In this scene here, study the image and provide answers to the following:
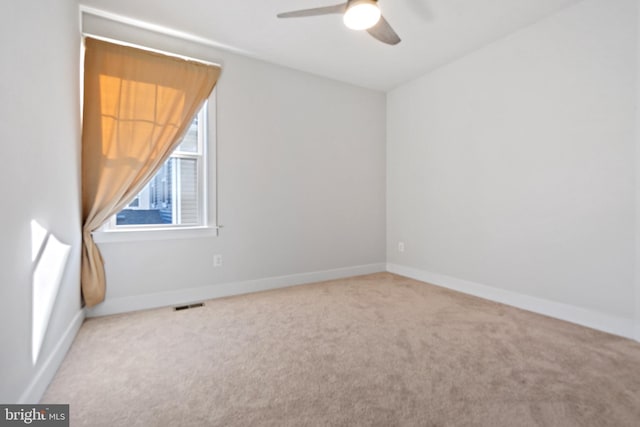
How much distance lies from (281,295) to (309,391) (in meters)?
1.61

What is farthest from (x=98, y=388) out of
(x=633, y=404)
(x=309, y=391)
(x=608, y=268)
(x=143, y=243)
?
(x=608, y=268)

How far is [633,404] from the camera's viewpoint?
4.52 ft

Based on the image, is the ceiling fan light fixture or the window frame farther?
the window frame

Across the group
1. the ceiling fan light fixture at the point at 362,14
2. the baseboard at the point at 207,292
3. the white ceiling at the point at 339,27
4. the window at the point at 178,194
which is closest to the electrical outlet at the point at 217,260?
the baseboard at the point at 207,292

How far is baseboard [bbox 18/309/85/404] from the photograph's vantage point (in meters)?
1.32

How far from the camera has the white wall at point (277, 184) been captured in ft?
8.98

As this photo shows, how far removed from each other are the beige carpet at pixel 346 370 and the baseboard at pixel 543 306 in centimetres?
11

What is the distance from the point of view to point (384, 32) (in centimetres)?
208

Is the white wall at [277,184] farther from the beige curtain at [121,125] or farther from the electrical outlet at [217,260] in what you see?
the beige curtain at [121,125]

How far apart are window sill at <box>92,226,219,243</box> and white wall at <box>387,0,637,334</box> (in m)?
2.53

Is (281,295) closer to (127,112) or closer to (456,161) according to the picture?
(127,112)

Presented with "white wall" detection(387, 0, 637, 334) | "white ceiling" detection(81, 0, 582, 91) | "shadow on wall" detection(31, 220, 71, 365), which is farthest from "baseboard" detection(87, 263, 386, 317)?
"white ceiling" detection(81, 0, 582, 91)

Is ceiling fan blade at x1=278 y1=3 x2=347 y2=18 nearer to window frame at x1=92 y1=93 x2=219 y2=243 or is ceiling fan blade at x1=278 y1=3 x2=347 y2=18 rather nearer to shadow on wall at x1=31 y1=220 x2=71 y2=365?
window frame at x1=92 y1=93 x2=219 y2=243

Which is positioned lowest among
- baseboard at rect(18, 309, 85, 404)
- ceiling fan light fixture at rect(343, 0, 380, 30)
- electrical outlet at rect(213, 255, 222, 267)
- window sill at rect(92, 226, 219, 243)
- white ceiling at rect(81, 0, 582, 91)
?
baseboard at rect(18, 309, 85, 404)
